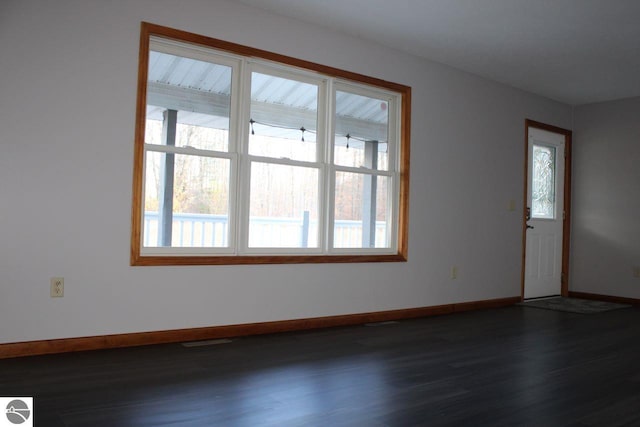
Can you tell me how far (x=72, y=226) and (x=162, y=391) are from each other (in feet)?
4.30

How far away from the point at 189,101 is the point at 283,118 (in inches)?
30.7

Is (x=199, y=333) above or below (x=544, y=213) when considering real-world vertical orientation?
below

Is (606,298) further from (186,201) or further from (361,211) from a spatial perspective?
(186,201)

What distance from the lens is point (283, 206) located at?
4223 millimetres

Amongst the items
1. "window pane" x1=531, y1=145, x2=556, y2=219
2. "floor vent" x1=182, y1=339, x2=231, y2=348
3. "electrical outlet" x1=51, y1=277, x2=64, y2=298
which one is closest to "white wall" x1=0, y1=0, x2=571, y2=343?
"electrical outlet" x1=51, y1=277, x2=64, y2=298

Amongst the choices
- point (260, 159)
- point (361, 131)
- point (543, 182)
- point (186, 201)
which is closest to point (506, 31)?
point (361, 131)

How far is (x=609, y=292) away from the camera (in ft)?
21.3

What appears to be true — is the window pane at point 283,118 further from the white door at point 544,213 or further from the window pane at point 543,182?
the window pane at point 543,182

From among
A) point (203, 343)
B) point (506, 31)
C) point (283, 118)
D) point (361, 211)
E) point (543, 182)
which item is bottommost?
point (203, 343)

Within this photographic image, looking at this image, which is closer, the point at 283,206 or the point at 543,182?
the point at 283,206

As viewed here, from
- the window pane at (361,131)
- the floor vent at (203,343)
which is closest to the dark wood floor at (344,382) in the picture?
the floor vent at (203,343)

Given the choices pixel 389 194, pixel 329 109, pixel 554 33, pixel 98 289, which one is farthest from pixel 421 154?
pixel 98 289

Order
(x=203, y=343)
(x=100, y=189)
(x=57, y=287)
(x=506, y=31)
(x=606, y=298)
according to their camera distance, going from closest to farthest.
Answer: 1. (x=57, y=287)
2. (x=100, y=189)
3. (x=203, y=343)
4. (x=506, y=31)
5. (x=606, y=298)

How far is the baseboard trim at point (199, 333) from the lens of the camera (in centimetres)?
312
